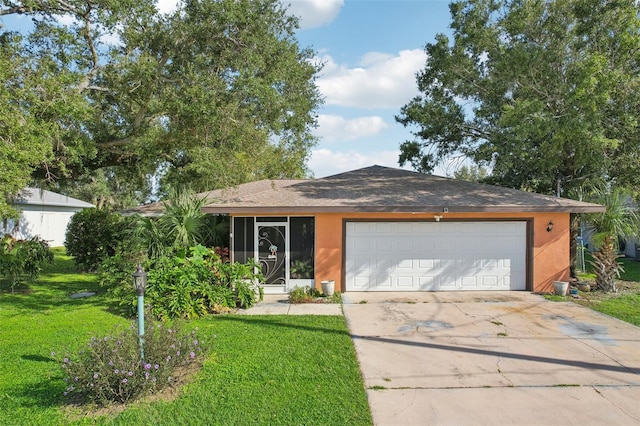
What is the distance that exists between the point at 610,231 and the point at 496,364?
7757mm

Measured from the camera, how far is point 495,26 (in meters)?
16.0

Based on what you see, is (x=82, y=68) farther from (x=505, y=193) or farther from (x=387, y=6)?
(x=505, y=193)

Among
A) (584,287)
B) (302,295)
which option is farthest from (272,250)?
(584,287)

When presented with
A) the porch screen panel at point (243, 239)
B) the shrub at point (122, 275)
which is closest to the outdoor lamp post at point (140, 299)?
the shrub at point (122, 275)

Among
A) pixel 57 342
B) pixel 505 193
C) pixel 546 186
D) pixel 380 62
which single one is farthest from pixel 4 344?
pixel 546 186

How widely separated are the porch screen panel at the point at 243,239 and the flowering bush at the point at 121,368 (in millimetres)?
5850

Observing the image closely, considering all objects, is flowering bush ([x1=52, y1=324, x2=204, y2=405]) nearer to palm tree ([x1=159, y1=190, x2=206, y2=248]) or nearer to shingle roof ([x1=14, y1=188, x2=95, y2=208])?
palm tree ([x1=159, y1=190, x2=206, y2=248])

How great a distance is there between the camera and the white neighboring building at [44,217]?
23.8 metres

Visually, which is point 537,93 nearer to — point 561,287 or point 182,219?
point 561,287

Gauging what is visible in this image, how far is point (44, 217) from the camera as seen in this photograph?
26328 millimetres

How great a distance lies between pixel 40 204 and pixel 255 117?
2163cm

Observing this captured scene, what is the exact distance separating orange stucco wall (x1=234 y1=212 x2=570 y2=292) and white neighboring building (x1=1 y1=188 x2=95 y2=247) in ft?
Answer: 66.3

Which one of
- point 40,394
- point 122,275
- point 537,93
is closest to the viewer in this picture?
point 40,394

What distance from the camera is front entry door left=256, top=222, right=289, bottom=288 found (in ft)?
35.6
